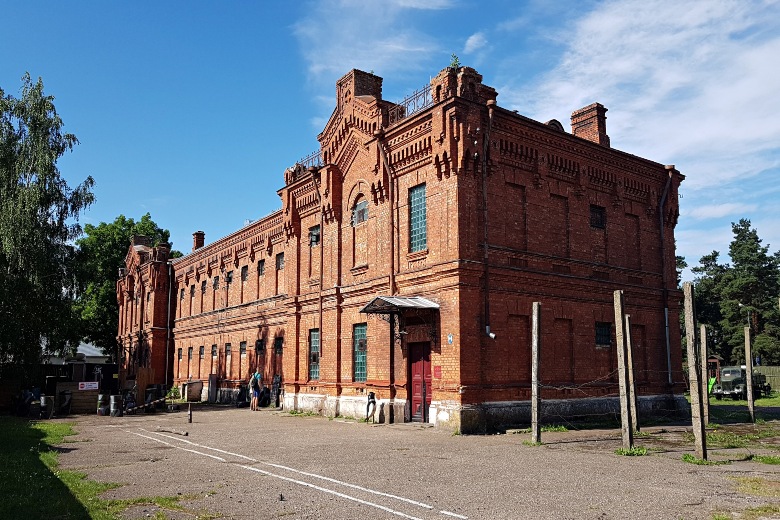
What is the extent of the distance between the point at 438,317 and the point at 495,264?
7.80 feet

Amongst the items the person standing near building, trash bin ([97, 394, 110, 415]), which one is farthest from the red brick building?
trash bin ([97, 394, 110, 415])

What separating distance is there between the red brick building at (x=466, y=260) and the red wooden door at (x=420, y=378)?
55 millimetres

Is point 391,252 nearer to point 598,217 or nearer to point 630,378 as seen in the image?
point 598,217

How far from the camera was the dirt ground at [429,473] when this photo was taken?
26.9ft

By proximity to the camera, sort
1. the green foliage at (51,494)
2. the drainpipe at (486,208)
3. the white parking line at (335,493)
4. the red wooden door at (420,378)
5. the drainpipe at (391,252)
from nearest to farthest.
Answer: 1. the green foliage at (51,494)
2. the white parking line at (335,493)
3. the drainpipe at (486,208)
4. the red wooden door at (420,378)
5. the drainpipe at (391,252)

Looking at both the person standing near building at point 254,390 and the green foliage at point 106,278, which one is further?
the green foliage at point 106,278

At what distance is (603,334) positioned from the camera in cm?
2202

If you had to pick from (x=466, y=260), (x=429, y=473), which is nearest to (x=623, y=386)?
Result: (x=429, y=473)

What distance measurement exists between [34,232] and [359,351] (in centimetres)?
1556

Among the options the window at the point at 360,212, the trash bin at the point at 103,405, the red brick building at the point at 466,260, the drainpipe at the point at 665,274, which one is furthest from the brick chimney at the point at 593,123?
the trash bin at the point at 103,405

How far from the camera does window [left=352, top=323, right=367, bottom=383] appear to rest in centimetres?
2231

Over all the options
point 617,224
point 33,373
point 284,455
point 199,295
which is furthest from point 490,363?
point 199,295

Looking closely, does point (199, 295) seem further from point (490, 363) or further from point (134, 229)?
point (490, 363)

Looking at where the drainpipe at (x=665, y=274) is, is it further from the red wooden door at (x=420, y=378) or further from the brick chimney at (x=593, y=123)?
the red wooden door at (x=420, y=378)
